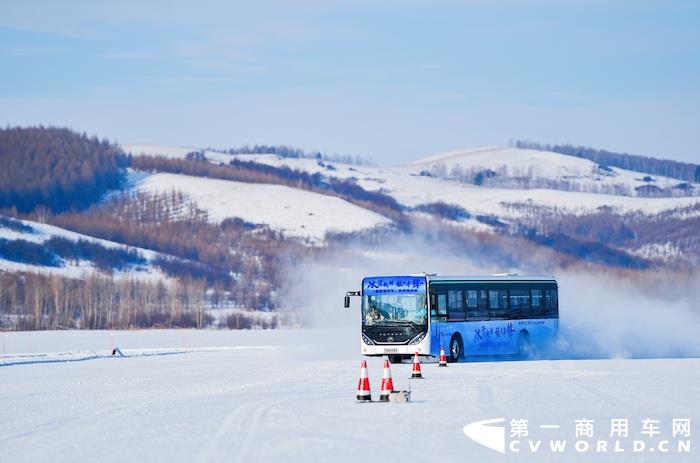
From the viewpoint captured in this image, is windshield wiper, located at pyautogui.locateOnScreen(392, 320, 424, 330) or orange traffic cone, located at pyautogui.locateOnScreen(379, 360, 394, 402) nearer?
orange traffic cone, located at pyautogui.locateOnScreen(379, 360, 394, 402)

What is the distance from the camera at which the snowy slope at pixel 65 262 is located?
168 m

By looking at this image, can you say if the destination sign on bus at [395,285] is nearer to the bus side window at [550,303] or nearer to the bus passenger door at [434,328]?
the bus passenger door at [434,328]

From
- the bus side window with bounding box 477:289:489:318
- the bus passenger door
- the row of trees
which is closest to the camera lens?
the bus passenger door

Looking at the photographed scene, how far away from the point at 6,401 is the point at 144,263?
518 ft

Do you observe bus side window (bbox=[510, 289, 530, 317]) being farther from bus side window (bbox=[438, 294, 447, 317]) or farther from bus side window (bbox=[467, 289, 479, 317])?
bus side window (bbox=[438, 294, 447, 317])

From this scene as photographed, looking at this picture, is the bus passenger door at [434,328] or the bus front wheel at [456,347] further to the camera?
the bus front wheel at [456,347]

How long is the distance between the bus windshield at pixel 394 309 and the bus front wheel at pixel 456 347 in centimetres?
196

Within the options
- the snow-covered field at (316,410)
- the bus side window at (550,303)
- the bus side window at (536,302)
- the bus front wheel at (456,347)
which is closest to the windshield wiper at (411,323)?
the snow-covered field at (316,410)

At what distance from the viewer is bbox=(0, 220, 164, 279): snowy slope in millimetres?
168375

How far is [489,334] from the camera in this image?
4566 cm

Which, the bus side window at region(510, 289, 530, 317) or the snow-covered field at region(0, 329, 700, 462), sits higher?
the bus side window at region(510, 289, 530, 317)
